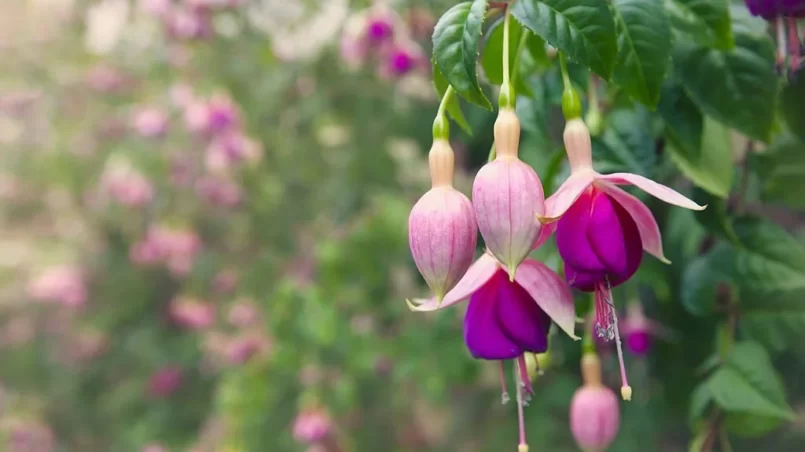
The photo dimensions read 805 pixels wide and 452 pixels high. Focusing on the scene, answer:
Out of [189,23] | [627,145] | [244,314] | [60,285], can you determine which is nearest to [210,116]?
[189,23]

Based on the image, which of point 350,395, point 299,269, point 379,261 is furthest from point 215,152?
point 350,395

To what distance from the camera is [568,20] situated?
31cm

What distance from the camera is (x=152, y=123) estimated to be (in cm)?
142

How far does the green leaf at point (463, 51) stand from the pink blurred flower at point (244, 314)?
1.24 m

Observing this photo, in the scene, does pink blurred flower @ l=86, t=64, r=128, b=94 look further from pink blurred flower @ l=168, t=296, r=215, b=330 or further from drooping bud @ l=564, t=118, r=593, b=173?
drooping bud @ l=564, t=118, r=593, b=173

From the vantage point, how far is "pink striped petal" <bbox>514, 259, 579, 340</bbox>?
330 mm

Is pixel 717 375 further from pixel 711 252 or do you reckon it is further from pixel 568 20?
pixel 568 20

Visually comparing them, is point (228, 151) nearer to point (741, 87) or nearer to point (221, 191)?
point (221, 191)

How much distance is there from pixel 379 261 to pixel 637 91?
0.81m

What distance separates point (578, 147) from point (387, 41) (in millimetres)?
690

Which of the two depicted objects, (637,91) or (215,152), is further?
(215,152)

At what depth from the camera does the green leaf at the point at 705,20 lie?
40cm

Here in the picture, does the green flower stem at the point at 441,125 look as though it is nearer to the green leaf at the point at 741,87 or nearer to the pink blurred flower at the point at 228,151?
the green leaf at the point at 741,87

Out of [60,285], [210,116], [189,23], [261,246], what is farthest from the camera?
[60,285]
